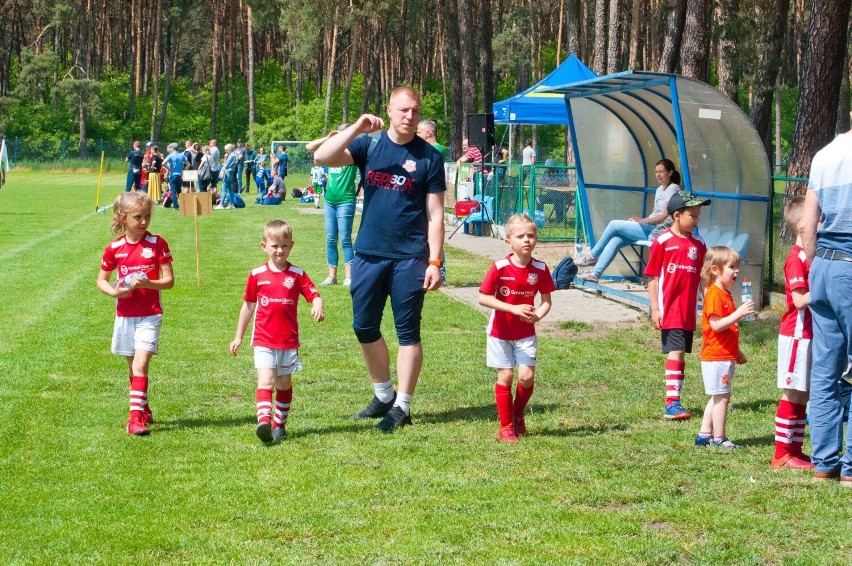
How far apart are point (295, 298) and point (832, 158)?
3286 millimetres

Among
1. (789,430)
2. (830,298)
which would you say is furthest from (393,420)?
(830,298)

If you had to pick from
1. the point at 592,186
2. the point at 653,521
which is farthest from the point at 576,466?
the point at 592,186

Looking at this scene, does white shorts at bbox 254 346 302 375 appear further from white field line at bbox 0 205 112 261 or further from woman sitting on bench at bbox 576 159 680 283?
white field line at bbox 0 205 112 261

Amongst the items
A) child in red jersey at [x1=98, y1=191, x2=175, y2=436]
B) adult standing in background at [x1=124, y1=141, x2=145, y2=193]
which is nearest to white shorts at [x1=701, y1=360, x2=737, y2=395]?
child in red jersey at [x1=98, y1=191, x2=175, y2=436]

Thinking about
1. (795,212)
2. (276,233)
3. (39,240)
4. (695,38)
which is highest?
(695,38)

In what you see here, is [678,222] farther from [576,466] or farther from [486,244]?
[486,244]

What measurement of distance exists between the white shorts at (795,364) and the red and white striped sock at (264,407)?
3023mm

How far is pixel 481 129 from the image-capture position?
2588 cm

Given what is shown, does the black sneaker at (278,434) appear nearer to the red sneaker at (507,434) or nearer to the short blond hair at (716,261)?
the red sneaker at (507,434)

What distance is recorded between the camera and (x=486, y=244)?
22.6 m

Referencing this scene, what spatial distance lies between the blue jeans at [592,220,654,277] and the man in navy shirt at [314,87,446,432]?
23.7 feet

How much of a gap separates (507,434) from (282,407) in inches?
56.1

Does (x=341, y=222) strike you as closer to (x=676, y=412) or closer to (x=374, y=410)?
(x=374, y=410)

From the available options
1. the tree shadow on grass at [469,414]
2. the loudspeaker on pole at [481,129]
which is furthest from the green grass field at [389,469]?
the loudspeaker on pole at [481,129]
